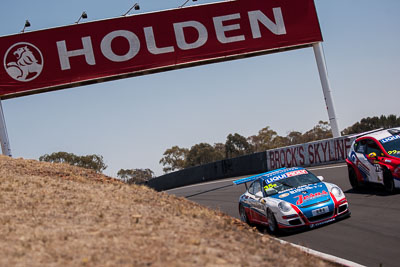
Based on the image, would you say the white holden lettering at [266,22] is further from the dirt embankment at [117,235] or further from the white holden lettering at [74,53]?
the dirt embankment at [117,235]

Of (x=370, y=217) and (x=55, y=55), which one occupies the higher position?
(x=55, y=55)

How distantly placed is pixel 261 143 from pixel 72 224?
81.4 meters

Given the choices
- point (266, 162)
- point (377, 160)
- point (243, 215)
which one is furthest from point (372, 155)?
point (266, 162)

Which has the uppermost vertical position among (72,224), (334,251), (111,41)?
(111,41)

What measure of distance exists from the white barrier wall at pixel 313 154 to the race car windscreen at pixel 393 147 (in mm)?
9525

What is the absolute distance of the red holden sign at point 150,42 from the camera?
85.9 feet

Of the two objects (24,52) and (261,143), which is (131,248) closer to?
(24,52)

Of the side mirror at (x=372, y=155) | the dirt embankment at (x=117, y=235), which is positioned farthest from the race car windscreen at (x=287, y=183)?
the dirt embankment at (x=117, y=235)

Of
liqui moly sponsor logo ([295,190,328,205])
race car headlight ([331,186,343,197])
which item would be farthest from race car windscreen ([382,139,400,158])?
liqui moly sponsor logo ([295,190,328,205])

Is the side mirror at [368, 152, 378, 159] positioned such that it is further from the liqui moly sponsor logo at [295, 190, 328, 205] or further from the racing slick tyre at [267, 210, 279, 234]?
the racing slick tyre at [267, 210, 279, 234]

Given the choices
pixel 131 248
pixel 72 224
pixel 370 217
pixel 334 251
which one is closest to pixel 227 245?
pixel 131 248

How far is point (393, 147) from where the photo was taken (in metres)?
13.5

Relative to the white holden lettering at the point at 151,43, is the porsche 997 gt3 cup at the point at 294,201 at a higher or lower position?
lower

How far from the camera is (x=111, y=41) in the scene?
1052 inches
